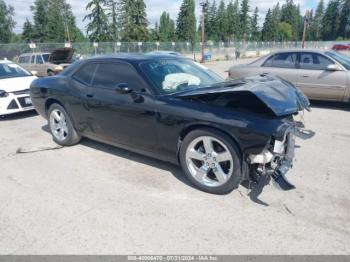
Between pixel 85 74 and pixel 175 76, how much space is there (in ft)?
5.18

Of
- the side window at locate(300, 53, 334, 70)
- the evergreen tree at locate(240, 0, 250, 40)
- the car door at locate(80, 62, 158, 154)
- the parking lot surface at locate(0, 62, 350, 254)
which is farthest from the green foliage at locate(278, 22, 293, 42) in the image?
the parking lot surface at locate(0, 62, 350, 254)

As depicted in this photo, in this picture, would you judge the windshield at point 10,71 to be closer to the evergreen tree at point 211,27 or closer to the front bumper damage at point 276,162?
the front bumper damage at point 276,162

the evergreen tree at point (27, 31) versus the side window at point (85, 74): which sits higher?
the evergreen tree at point (27, 31)

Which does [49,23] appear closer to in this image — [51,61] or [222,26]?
[222,26]

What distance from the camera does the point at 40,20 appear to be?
61.4 m

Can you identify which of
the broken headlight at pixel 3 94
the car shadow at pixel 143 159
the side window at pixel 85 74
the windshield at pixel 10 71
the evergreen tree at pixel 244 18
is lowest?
the car shadow at pixel 143 159

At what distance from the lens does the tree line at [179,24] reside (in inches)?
1988

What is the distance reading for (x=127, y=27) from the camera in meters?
50.5

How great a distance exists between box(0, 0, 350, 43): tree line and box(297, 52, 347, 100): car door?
31.3m

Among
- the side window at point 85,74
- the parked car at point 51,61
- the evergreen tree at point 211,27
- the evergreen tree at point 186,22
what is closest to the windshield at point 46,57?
the parked car at point 51,61

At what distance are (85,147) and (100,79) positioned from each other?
1325 mm

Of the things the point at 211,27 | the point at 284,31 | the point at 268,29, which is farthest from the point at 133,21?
the point at 284,31

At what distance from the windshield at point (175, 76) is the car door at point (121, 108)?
0.60 ft

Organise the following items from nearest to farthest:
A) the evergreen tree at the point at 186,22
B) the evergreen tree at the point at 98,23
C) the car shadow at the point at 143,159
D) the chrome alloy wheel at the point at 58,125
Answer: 1. the car shadow at the point at 143,159
2. the chrome alloy wheel at the point at 58,125
3. the evergreen tree at the point at 98,23
4. the evergreen tree at the point at 186,22
